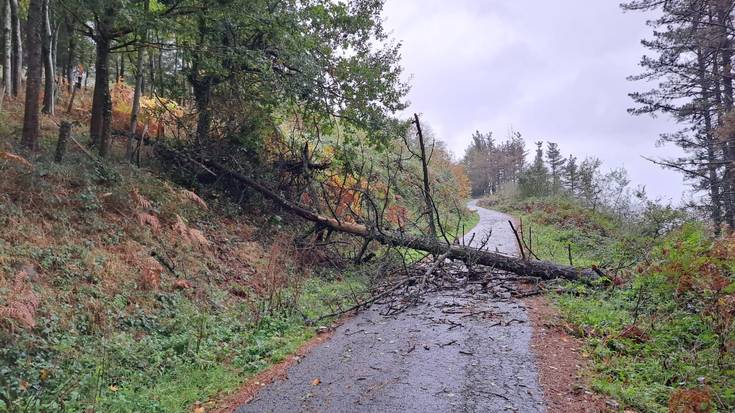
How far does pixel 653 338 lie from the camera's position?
17.6ft

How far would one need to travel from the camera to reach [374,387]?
4.59m

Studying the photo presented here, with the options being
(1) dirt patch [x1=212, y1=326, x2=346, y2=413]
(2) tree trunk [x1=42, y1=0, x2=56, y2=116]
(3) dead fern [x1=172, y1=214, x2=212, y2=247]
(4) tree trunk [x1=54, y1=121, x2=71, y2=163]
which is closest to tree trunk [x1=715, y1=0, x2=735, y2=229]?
(1) dirt patch [x1=212, y1=326, x2=346, y2=413]

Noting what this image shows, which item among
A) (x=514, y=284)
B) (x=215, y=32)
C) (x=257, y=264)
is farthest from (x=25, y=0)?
(x=514, y=284)

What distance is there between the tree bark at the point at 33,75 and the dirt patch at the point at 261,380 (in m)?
7.93

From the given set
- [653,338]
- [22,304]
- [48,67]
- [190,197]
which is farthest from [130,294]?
[48,67]

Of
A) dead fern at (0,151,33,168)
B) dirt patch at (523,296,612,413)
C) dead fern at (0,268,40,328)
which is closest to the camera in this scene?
dirt patch at (523,296,612,413)

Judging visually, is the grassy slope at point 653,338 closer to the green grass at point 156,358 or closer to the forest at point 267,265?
the forest at point 267,265

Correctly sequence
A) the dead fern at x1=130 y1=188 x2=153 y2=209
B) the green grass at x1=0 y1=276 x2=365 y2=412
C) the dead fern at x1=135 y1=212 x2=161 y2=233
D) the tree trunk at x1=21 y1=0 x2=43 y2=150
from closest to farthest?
the green grass at x1=0 y1=276 x2=365 y2=412 → the dead fern at x1=135 y1=212 x2=161 y2=233 → the dead fern at x1=130 y1=188 x2=153 y2=209 → the tree trunk at x1=21 y1=0 x2=43 y2=150

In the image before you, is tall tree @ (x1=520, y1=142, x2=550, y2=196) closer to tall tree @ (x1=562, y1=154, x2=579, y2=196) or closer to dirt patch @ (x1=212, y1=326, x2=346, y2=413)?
tall tree @ (x1=562, y1=154, x2=579, y2=196)

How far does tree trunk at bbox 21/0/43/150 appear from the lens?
8945mm

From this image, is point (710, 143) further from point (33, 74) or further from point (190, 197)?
point (33, 74)

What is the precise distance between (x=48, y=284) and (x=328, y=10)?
996 cm

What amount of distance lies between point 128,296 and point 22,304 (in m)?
1.54

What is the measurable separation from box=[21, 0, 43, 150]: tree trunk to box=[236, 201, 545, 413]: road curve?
8.12m
